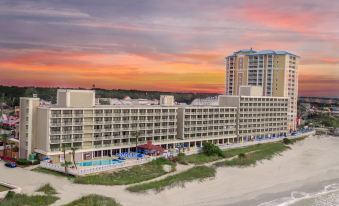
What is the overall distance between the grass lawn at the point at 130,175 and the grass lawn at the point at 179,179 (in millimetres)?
2671

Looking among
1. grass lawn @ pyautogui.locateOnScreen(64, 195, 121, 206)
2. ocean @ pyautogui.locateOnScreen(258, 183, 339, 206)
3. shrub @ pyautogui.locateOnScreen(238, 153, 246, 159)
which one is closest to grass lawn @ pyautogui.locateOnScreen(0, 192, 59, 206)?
grass lawn @ pyautogui.locateOnScreen(64, 195, 121, 206)

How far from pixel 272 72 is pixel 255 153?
6705 centimetres

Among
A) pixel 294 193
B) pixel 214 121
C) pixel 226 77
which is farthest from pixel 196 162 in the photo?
pixel 226 77

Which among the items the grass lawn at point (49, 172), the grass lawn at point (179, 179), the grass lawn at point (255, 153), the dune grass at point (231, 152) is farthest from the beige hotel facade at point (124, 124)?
the grass lawn at point (179, 179)

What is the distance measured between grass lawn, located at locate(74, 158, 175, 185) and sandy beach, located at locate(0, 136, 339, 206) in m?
2.23

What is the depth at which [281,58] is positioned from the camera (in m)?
149

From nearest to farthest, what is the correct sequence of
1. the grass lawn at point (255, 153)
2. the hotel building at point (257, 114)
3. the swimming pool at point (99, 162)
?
the swimming pool at point (99, 162) → the grass lawn at point (255, 153) → the hotel building at point (257, 114)

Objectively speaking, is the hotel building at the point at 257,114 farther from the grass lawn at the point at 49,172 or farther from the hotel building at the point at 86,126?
the grass lawn at the point at 49,172

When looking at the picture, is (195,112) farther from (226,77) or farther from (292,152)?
(226,77)

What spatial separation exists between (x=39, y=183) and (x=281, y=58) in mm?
113574

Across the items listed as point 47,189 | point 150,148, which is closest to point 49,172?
point 47,189

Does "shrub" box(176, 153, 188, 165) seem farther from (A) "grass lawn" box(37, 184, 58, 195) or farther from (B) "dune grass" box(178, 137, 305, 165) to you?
(A) "grass lawn" box(37, 184, 58, 195)

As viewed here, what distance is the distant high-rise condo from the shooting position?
488 feet

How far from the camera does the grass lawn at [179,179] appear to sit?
56.2 m
